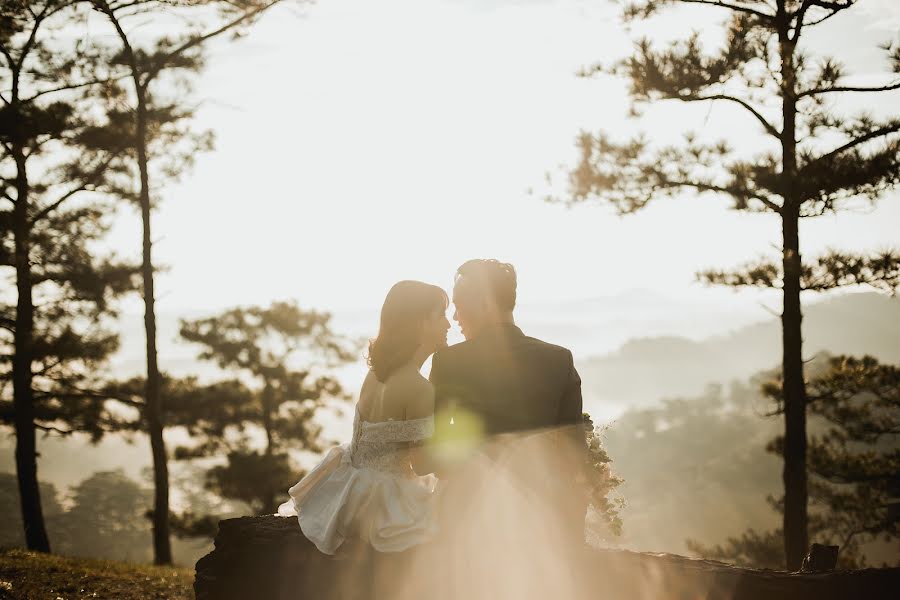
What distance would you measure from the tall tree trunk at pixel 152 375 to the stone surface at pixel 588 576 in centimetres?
795

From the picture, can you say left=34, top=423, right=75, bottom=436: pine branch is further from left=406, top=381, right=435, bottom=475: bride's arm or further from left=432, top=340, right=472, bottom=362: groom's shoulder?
left=432, top=340, right=472, bottom=362: groom's shoulder

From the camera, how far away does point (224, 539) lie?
4992 mm

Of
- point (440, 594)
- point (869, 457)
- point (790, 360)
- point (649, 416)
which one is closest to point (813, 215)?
point (790, 360)

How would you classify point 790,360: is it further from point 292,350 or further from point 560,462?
point 292,350

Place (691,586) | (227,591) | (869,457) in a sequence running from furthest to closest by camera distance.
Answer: (869,457) → (227,591) → (691,586)

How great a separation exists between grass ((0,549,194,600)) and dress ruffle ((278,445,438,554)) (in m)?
4.51

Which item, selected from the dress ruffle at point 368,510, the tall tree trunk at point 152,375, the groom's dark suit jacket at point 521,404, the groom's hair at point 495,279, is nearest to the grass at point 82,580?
the tall tree trunk at point 152,375

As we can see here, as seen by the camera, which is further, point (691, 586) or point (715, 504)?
point (715, 504)

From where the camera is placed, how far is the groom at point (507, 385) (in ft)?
13.6

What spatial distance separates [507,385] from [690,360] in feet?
451

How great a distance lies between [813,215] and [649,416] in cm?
7146

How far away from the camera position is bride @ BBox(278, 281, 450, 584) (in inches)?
166

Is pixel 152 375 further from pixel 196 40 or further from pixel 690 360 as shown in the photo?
pixel 690 360

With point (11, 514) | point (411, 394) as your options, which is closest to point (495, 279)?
point (411, 394)
